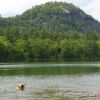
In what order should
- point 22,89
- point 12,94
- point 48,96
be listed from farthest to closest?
point 22,89 → point 12,94 → point 48,96

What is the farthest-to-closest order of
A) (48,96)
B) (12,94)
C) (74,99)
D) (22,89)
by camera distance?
(22,89), (12,94), (48,96), (74,99)

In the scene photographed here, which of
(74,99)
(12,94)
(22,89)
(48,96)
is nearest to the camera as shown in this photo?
(74,99)

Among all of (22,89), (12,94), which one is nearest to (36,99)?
(12,94)

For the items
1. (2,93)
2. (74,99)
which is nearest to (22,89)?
(2,93)

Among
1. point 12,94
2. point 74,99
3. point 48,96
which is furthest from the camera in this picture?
point 12,94

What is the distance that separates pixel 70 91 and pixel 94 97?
737cm

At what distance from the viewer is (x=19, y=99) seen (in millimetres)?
44469

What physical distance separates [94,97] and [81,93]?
453 centimetres

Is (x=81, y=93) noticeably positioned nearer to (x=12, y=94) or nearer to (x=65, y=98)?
(x=65, y=98)

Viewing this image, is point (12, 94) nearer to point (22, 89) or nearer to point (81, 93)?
point (22, 89)

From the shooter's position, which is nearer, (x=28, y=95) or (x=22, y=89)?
(x=28, y=95)

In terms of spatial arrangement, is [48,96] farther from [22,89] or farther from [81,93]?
[22,89]

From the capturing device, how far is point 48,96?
46500 millimetres

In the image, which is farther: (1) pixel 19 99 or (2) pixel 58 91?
(2) pixel 58 91
